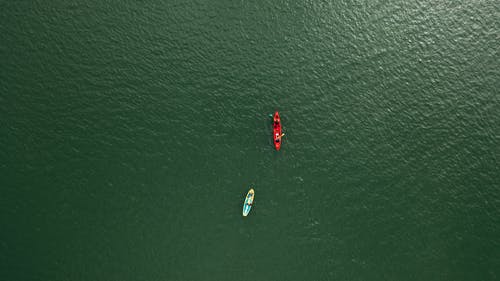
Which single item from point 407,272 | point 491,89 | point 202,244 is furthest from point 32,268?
point 491,89

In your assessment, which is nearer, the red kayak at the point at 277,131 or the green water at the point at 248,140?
the green water at the point at 248,140

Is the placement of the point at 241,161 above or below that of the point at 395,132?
below

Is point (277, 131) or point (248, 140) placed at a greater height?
point (277, 131)

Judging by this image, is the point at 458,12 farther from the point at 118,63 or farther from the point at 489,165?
the point at 118,63

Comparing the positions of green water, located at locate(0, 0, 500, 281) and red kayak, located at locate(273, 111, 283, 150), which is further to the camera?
red kayak, located at locate(273, 111, 283, 150)
